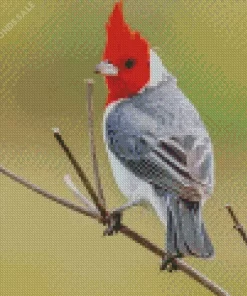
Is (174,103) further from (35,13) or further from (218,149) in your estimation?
(35,13)

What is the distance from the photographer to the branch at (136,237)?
2.36 ft

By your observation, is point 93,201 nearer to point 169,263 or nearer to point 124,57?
point 169,263

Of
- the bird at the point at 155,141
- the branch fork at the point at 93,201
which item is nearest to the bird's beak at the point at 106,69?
Answer: the bird at the point at 155,141

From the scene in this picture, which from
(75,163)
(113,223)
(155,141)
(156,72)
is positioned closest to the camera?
(75,163)

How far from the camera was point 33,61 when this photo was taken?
4.41ft

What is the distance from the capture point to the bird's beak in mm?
1044

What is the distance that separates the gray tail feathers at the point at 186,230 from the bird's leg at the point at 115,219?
2.4 inches

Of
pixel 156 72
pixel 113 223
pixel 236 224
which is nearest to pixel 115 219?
pixel 113 223

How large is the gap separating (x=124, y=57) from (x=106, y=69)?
41 mm

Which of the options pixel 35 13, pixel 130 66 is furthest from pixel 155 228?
pixel 35 13

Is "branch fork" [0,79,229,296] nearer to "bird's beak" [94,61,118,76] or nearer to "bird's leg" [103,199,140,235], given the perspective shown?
"bird's leg" [103,199,140,235]

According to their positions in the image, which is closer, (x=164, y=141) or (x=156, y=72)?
(x=164, y=141)

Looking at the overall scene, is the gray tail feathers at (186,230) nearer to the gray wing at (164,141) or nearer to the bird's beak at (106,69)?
the gray wing at (164,141)

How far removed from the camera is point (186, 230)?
0.93 meters
